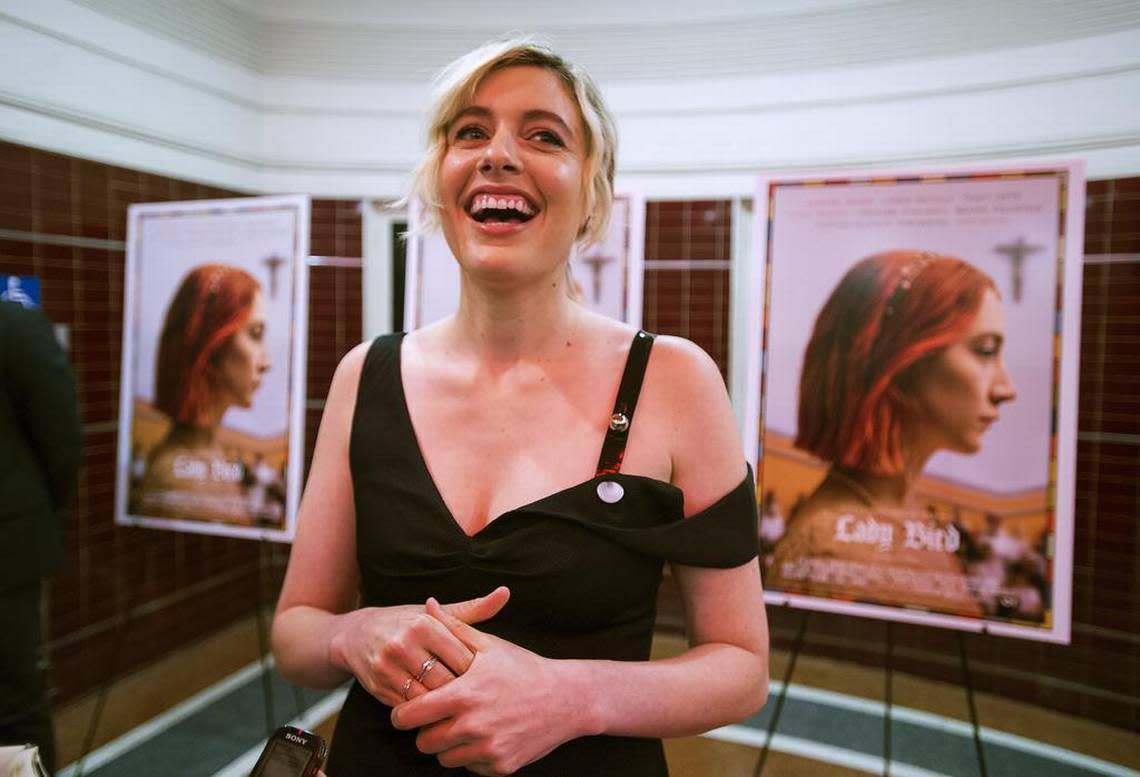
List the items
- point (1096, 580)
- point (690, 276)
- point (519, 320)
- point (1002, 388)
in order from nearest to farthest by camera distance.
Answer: point (519, 320), point (1002, 388), point (1096, 580), point (690, 276)

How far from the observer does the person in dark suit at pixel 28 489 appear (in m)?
1.53

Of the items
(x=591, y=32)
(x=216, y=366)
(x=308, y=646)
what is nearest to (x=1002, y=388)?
(x=308, y=646)

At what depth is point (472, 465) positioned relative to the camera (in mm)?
905

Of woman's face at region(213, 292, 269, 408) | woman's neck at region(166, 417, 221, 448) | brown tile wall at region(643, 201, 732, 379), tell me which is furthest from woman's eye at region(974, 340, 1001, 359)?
woman's neck at region(166, 417, 221, 448)

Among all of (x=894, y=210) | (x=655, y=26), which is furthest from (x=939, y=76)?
(x=655, y=26)

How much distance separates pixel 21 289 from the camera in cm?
209

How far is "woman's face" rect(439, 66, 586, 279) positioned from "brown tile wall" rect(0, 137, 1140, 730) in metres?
1.70

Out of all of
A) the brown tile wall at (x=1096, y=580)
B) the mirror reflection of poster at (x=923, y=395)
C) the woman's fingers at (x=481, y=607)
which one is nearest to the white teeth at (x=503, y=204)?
the woman's fingers at (x=481, y=607)

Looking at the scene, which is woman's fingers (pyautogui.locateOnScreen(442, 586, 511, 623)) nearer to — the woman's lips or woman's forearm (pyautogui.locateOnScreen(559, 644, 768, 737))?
woman's forearm (pyautogui.locateOnScreen(559, 644, 768, 737))

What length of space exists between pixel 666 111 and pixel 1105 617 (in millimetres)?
2109

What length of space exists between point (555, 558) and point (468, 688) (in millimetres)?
168

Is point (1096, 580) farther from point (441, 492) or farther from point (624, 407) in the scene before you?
point (441, 492)

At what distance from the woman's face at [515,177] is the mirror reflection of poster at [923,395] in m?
0.82

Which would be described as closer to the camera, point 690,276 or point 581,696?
point 581,696
